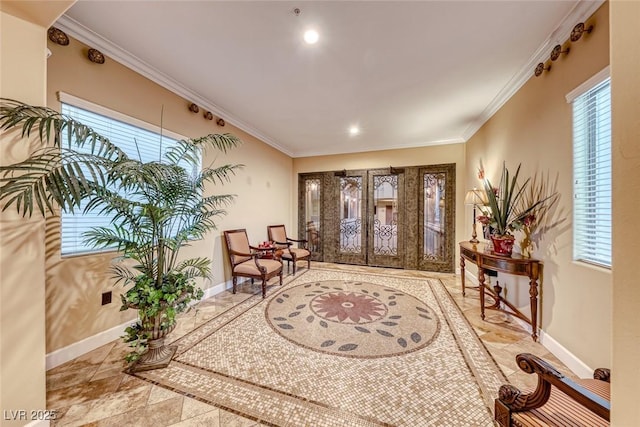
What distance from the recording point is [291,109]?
11.3 feet

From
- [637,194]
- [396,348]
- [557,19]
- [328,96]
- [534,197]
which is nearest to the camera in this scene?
[637,194]

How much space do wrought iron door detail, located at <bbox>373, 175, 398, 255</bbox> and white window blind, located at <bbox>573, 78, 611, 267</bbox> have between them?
127 inches

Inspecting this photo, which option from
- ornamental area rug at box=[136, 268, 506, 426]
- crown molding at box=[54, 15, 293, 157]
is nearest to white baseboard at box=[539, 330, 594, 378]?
ornamental area rug at box=[136, 268, 506, 426]

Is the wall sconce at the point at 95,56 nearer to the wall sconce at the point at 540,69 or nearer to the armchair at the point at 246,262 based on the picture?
the armchair at the point at 246,262

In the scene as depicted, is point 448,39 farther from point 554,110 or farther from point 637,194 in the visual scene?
point 637,194

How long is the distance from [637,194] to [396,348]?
→ 6.73ft

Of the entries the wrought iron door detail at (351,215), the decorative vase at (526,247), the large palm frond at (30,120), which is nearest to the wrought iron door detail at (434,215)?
the wrought iron door detail at (351,215)

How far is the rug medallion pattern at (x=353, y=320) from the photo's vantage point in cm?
219

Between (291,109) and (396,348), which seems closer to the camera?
(396,348)

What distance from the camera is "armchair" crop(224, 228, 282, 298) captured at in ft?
11.0

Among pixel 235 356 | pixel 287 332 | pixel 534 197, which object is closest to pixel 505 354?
pixel 534 197

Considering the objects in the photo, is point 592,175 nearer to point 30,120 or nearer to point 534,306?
point 534,306

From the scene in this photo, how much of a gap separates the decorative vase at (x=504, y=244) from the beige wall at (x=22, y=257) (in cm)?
378

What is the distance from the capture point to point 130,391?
1629mm
